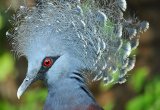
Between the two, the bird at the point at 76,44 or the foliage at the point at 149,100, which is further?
the foliage at the point at 149,100

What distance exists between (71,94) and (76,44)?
0.29 meters

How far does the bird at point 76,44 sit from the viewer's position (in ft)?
10.7

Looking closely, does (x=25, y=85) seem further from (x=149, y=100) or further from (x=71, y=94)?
(x=149, y=100)

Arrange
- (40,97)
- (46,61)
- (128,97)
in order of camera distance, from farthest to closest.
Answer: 1. (128,97)
2. (40,97)
3. (46,61)

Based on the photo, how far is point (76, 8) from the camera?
3.28m

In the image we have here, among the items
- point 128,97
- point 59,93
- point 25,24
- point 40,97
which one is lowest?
point 128,97

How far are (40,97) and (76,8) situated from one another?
5.12 feet

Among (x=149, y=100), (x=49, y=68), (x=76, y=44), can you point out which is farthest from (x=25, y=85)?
(x=149, y=100)

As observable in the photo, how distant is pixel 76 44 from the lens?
10.8 feet

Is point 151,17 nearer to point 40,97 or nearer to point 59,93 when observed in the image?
point 40,97

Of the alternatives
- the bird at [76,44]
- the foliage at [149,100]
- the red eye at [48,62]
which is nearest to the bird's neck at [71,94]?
the bird at [76,44]

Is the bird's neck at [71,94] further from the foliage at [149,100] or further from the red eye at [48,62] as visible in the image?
the foliage at [149,100]

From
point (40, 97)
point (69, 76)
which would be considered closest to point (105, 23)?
point (69, 76)

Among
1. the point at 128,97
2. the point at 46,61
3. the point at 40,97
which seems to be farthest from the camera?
the point at 128,97
